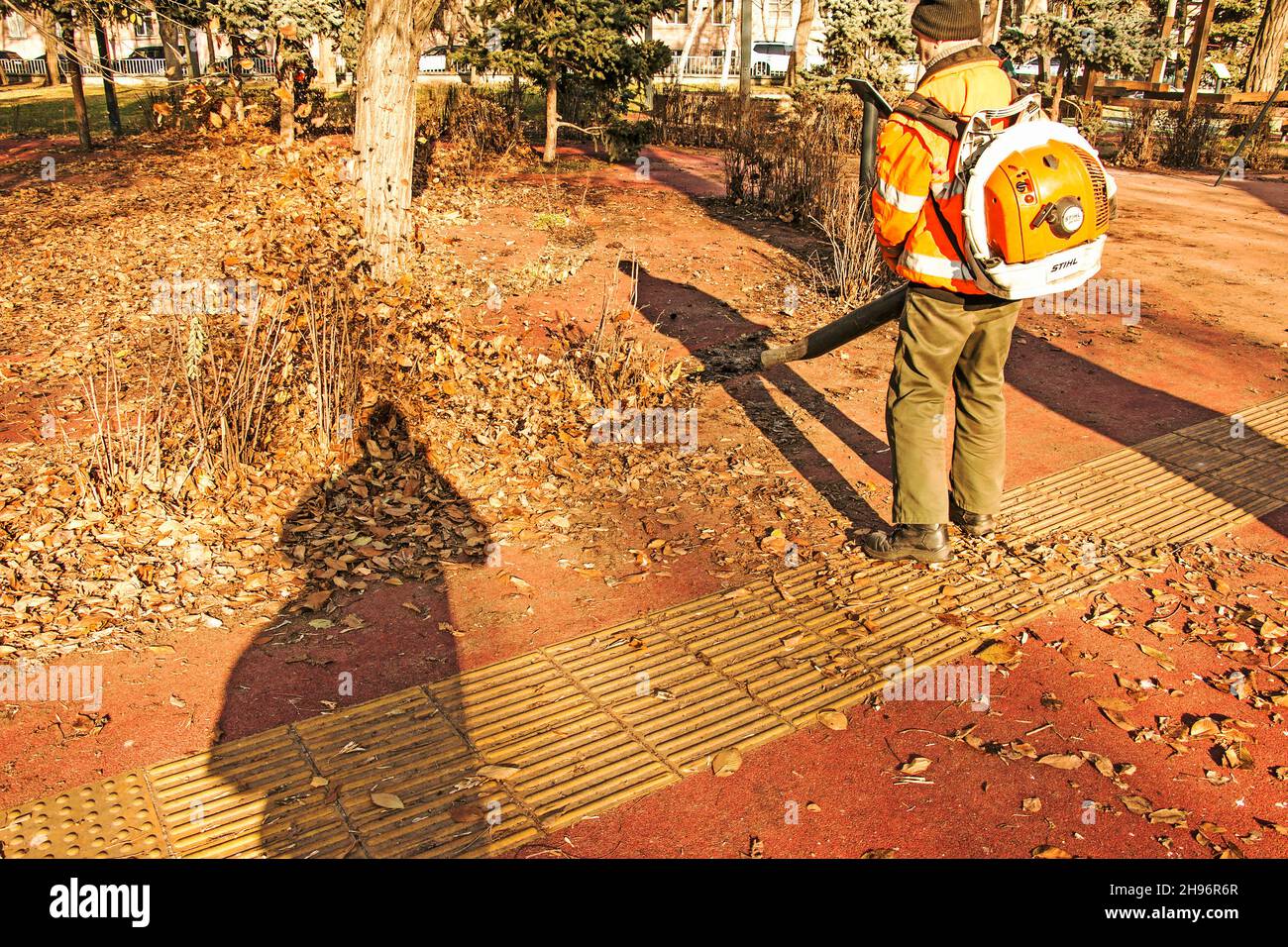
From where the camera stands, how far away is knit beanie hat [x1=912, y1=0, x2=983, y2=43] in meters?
4.25

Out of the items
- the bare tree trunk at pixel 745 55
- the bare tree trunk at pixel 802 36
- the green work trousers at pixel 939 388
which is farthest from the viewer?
the bare tree trunk at pixel 802 36

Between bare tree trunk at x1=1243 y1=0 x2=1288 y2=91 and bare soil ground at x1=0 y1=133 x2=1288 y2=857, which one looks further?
bare tree trunk at x1=1243 y1=0 x2=1288 y2=91

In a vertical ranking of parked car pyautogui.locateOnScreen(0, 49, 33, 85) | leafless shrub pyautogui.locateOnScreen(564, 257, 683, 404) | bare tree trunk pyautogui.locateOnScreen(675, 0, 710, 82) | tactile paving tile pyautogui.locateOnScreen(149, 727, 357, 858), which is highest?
bare tree trunk pyautogui.locateOnScreen(675, 0, 710, 82)

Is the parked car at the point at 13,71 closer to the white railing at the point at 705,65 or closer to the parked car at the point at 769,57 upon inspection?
the white railing at the point at 705,65

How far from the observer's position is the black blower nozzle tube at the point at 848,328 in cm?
503

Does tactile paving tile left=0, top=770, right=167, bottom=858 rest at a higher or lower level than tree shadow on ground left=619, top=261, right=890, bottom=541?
lower

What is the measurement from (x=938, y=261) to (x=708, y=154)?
15006 millimetres

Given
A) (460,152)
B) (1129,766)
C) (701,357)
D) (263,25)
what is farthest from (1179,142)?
(1129,766)

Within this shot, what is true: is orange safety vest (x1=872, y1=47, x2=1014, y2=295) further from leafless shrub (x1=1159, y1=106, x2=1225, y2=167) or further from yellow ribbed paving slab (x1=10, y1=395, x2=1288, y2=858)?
leafless shrub (x1=1159, y1=106, x2=1225, y2=167)

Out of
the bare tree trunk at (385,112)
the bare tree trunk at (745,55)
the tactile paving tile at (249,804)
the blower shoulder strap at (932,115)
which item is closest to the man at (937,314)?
the blower shoulder strap at (932,115)

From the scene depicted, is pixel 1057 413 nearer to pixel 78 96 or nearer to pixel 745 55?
pixel 78 96

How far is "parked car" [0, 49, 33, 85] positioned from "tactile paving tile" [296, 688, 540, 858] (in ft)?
131

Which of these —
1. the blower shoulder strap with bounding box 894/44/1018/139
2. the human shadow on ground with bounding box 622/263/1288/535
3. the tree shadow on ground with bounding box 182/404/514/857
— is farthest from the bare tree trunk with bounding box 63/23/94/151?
the blower shoulder strap with bounding box 894/44/1018/139

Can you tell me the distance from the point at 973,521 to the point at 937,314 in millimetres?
1140
